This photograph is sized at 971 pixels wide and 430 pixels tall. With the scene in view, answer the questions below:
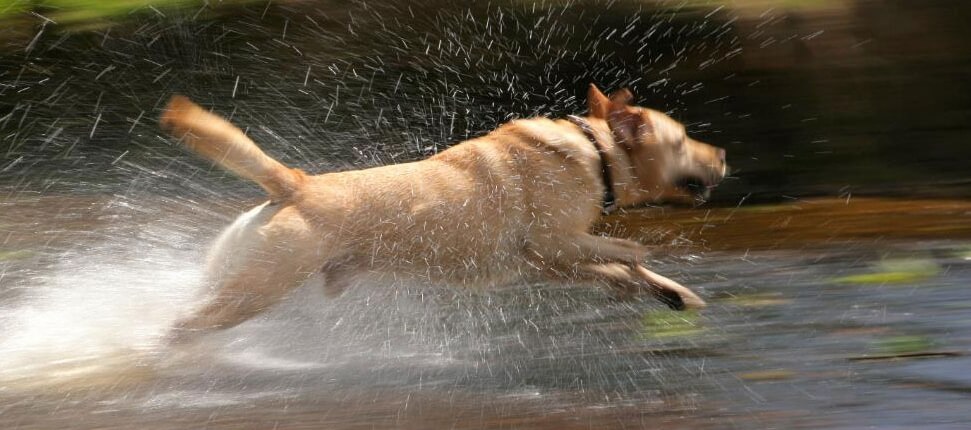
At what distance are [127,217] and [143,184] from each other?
4.21 feet

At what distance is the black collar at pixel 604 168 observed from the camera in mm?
5395

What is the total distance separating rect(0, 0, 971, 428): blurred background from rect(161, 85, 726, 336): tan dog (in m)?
0.28

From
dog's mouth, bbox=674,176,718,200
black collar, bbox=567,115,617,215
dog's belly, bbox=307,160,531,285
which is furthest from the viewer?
dog's mouth, bbox=674,176,718,200

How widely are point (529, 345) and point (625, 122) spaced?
46.1 inches

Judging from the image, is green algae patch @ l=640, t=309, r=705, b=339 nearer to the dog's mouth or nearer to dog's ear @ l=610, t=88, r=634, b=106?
the dog's mouth

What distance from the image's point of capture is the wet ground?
13.0 feet

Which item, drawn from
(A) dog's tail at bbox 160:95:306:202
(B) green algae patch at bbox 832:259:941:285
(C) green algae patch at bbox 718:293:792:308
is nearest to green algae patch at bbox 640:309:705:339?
(C) green algae patch at bbox 718:293:792:308

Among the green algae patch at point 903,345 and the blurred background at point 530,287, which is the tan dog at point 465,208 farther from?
the green algae patch at point 903,345

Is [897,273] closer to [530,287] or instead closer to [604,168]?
[604,168]

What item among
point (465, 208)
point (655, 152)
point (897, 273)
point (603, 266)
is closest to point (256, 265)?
point (465, 208)

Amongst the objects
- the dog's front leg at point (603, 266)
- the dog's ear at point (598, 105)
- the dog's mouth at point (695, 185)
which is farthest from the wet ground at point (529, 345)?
the dog's ear at point (598, 105)

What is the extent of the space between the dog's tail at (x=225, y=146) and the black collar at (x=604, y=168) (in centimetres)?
133

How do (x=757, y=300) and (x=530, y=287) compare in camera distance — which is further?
(x=530, y=287)

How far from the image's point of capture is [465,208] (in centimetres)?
523
